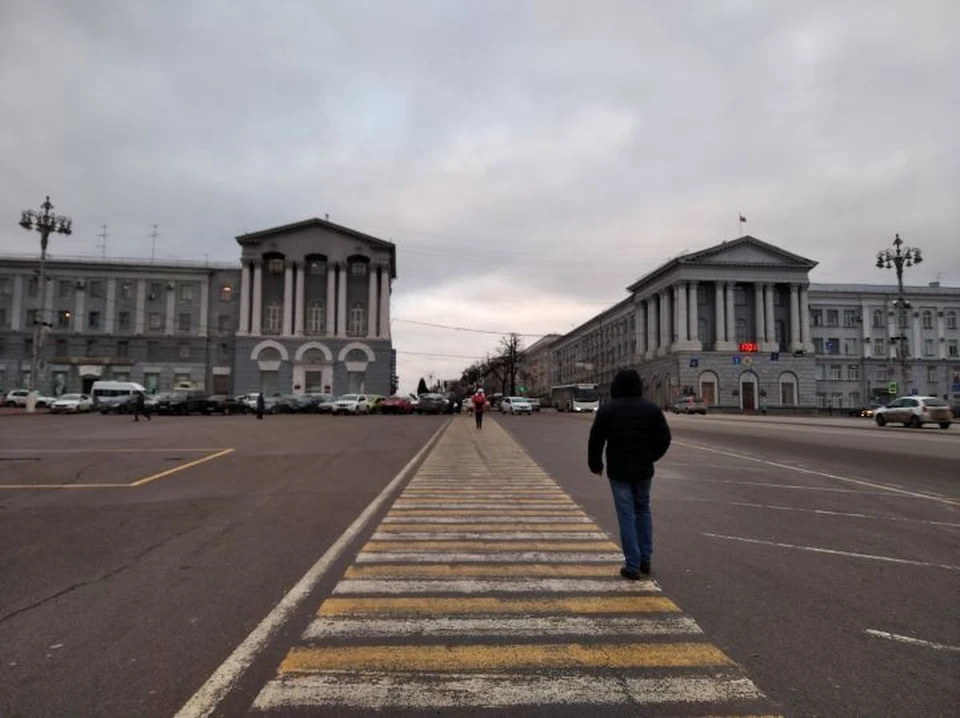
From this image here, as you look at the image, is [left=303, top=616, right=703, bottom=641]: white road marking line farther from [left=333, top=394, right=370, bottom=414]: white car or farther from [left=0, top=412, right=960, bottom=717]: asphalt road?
[left=333, top=394, right=370, bottom=414]: white car

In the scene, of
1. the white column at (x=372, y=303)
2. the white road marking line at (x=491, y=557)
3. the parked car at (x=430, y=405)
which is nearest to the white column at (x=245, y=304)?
the white column at (x=372, y=303)

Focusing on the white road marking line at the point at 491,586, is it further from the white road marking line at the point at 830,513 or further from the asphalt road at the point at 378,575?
the white road marking line at the point at 830,513

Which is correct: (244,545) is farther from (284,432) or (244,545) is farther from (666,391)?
(666,391)

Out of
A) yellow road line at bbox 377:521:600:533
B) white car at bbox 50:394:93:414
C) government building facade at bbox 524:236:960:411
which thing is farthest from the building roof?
yellow road line at bbox 377:521:600:533

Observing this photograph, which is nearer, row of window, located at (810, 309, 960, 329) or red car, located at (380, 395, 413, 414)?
red car, located at (380, 395, 413, 414)

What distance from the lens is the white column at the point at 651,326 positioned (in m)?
92.5

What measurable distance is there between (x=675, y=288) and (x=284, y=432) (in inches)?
2695

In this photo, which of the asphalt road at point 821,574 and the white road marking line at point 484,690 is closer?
the white road marking line at point 484,690

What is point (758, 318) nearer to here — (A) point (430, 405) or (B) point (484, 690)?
(A) point (430, 405)

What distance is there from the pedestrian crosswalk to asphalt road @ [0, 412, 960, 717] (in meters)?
0.04

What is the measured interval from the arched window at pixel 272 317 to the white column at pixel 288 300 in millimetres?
1204

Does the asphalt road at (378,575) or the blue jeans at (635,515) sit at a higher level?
the blue jeans at (635,515)

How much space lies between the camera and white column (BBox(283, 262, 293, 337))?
235ft

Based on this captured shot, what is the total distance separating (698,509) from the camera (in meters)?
10.2
